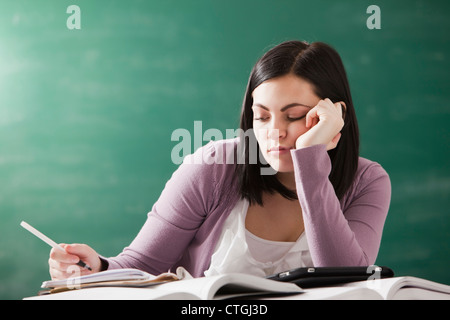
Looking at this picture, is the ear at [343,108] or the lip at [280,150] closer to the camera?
the lip at [280,150]

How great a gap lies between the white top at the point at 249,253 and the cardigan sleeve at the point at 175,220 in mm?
84

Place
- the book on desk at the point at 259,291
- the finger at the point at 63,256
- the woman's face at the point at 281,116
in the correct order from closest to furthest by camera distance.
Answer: the book on desk at the point at 259,291 < the finger at the point at 63,256 < the woman's face at the point at 281,116

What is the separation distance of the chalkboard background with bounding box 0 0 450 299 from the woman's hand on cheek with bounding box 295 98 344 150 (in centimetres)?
221

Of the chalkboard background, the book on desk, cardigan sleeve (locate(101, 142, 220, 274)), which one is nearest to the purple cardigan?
cardigan sleeve (locate(101, 142, 220, 274))

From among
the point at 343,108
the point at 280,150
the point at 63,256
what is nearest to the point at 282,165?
the point at 280,150

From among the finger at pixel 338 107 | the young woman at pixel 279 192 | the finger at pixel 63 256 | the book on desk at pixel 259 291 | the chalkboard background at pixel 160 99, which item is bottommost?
the book on desk at pixel 259 291

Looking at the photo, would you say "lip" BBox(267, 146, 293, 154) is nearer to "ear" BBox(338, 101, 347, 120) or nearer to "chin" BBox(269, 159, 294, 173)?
"chin" BBox(269, 159, 294, 173)

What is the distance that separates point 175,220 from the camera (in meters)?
1.43

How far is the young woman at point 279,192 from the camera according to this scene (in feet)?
4.23

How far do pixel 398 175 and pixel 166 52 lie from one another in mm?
1724

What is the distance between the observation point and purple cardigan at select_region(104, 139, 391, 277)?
1281 mm

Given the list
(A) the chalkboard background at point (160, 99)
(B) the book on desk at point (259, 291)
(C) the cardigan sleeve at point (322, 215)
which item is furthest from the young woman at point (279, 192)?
(A) the chalkboard background at point (160, 99)

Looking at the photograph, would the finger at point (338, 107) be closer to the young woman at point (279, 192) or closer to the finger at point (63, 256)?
the young woman at point (279, 192)
